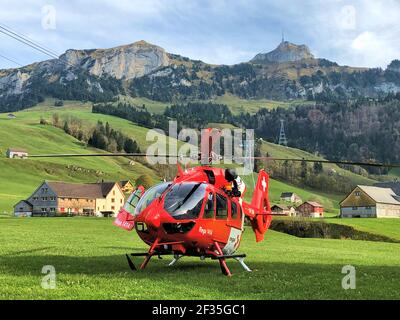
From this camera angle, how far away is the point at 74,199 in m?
140

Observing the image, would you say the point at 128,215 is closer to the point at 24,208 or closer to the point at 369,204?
the point at 24,208

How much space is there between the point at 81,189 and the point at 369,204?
277 feet

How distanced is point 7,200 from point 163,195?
121 meters

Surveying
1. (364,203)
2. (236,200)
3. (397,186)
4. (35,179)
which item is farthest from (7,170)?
(236,200)

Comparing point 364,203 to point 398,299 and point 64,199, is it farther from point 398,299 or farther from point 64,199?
point 398,299

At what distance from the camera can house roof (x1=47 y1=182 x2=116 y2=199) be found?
446ft

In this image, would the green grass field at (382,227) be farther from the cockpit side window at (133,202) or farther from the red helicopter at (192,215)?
the cockpit side window at (133,202)

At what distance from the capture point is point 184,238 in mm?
17500

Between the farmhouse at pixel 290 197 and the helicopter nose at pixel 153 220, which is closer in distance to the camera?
the helicopter nose at pixel 153 220

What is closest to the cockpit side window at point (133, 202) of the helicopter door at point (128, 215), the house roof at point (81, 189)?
the helicopter door at point (128, 215)

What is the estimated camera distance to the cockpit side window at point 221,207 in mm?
18828

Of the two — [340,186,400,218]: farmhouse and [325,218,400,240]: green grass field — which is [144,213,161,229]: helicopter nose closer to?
[325,218,400,240]: green grass field

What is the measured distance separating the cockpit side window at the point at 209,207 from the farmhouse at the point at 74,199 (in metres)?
114

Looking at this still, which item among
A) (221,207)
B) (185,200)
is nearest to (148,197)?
(185,200)
